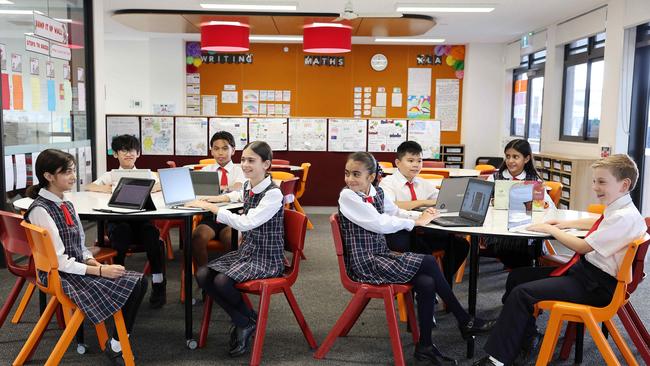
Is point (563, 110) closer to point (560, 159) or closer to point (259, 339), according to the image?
point (560, 159)

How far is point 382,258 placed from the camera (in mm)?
3078

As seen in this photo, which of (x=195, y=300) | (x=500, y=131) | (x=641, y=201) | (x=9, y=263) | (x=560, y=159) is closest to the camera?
(x=9, y=263)

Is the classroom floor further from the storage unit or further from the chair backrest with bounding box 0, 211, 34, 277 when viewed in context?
the storage unit

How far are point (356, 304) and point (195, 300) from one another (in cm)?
150

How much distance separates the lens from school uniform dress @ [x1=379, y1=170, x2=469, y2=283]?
358cm

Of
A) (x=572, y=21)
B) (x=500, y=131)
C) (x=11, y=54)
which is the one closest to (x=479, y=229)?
(x=11, y=54)

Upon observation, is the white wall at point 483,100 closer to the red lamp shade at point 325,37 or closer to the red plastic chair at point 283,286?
the red lamp shade at point 325,37

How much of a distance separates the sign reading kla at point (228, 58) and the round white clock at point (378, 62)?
2.29 meters

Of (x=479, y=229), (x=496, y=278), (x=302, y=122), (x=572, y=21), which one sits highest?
(x=572, y=21)

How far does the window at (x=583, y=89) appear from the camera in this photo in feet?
25.8

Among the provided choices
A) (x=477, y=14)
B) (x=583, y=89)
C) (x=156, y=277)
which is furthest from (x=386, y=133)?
(x=156, y=277)

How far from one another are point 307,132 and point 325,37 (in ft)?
4.13

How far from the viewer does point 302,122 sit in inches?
310

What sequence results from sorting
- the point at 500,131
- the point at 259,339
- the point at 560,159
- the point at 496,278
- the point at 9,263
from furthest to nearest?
1. the point at 500,131
2. the point at 560,159
3. the point at 496,278
4. the point at 9,263
5. the point at 259,339
